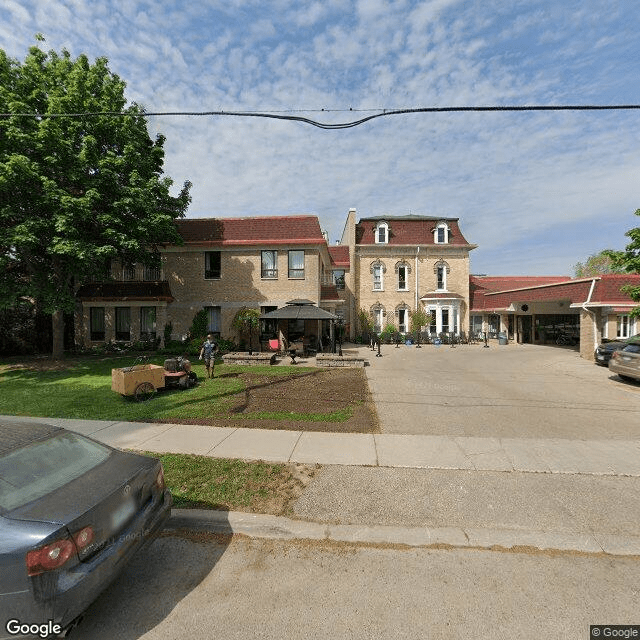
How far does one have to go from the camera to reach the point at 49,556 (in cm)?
215

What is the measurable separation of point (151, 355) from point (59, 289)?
542 centimetres

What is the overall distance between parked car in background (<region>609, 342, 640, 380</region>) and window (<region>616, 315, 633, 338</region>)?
6552 millimetres

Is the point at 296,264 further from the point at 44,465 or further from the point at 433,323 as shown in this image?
the point at 44,465

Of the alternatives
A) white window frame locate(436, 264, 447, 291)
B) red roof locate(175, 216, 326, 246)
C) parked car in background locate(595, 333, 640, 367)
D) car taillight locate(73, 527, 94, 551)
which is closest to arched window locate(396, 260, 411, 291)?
white window frame locate(436, 264, 447, 291)

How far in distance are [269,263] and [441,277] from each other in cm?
1588

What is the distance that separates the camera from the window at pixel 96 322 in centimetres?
2103

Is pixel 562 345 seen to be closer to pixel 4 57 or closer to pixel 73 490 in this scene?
pixel 73 490

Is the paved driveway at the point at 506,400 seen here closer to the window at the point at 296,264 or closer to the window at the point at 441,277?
the window at the point at 296,264

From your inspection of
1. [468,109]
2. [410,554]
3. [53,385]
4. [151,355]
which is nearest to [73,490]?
[410,554]

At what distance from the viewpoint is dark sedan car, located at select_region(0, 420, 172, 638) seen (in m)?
2.08

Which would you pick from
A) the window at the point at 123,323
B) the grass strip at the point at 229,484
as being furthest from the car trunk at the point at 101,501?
the window at the point at 123,323

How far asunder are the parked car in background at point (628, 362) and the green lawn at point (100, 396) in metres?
11.4

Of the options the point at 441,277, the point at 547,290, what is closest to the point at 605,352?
the point at 547,290

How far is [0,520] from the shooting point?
7.20ft
